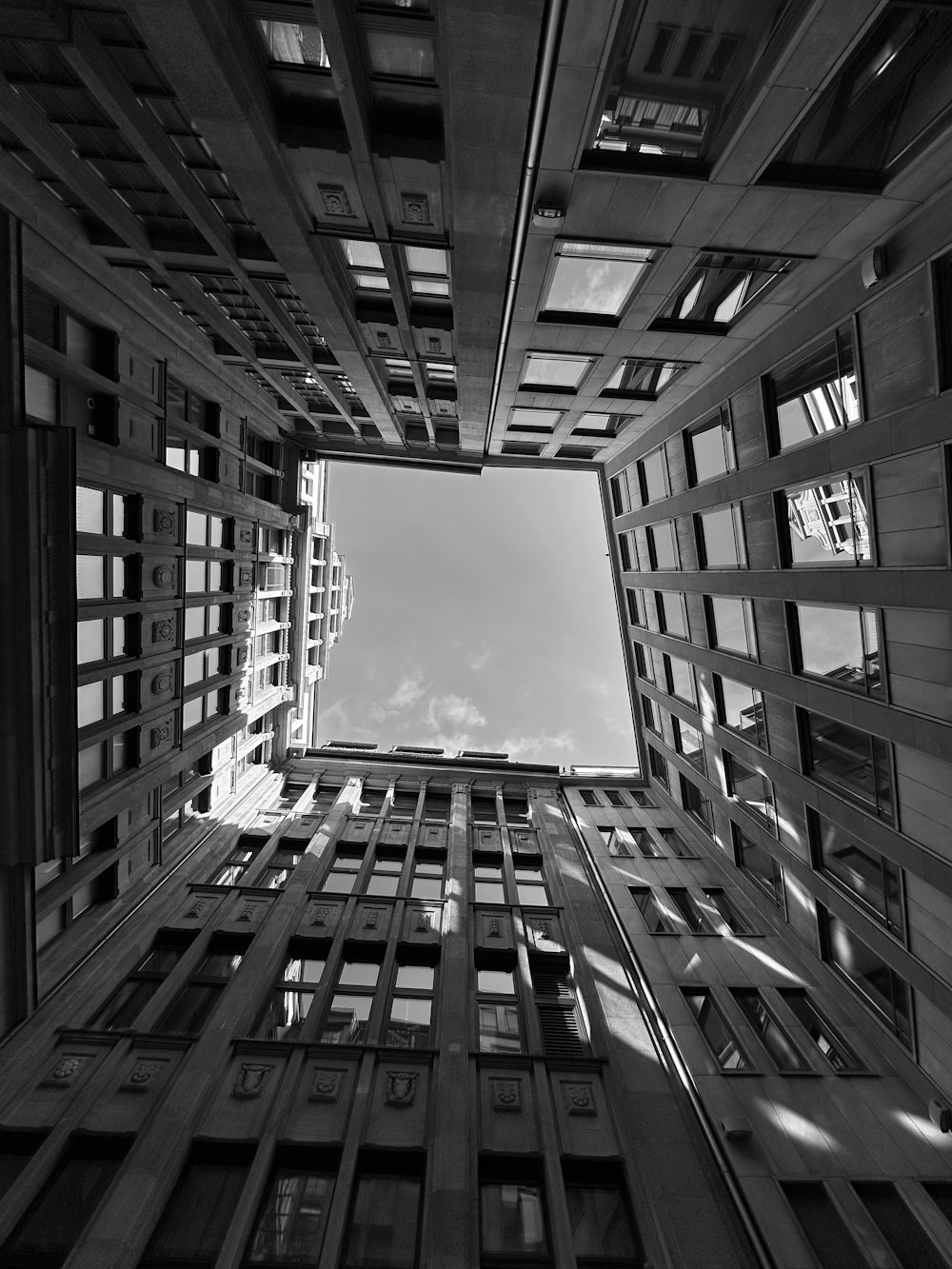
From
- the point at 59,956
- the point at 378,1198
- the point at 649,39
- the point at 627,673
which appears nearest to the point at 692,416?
the point at 649,39

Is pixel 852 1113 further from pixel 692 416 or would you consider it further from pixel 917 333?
pixel 692 416

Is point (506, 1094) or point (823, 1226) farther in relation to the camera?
point (506, 1094)

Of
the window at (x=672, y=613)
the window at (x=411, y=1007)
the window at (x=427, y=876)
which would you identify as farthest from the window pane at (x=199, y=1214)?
the window at (x=672, y=613)

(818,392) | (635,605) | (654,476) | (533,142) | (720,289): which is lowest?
(635,605)

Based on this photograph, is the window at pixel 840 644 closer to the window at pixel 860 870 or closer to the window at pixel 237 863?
the window at pixel 860 870

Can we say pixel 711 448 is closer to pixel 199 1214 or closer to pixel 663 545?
pixel 663 545

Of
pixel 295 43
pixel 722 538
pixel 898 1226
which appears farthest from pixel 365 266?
pixel 898 1226

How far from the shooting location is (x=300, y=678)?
126 ft

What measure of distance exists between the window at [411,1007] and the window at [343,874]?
212 inches

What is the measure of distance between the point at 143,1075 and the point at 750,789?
2098cm

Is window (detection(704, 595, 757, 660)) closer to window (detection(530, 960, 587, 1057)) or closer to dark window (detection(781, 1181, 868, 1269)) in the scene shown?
window (detection(530, 960, 587, 1057))

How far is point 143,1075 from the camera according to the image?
44.0 ft

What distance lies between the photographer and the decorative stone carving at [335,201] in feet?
48.6

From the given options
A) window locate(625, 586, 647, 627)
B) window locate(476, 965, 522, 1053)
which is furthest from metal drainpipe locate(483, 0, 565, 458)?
window locate(476, 965, 522, 1053)
